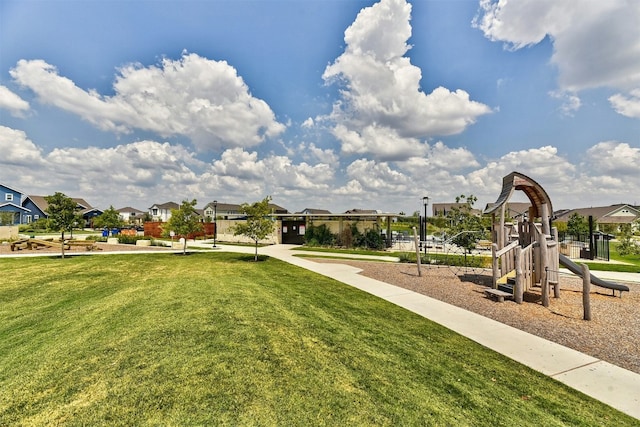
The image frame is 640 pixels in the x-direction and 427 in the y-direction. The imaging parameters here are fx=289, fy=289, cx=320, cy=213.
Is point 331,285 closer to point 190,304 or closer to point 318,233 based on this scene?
point 190,304

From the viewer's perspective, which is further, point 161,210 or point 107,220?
point 161,210

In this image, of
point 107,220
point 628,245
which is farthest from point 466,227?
point 107,220

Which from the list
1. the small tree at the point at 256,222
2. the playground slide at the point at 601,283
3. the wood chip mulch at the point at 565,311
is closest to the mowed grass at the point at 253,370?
the wood chip mulch at the point at 565,311

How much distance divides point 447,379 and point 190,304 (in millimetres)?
5279

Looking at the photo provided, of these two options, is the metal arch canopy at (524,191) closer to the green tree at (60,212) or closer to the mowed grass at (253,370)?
the mowed grass at (253,370)

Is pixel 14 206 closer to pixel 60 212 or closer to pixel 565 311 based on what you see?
pixel 60 212

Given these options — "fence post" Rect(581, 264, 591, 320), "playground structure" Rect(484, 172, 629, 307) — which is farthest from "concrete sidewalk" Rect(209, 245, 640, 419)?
"playground structure" Rect(484, 172, 629, 307)

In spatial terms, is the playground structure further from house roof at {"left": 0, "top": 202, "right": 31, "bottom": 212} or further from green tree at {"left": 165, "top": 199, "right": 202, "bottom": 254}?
house roof at {"left": 0, "top": 202, "right": 31, "bottom": 212}

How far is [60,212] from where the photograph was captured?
14.6 metres

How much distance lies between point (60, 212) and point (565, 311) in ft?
68.4

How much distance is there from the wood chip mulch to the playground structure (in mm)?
439

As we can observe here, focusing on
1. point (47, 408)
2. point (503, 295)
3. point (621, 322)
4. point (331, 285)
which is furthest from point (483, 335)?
point (47, 408)

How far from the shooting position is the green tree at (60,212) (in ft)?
47.2

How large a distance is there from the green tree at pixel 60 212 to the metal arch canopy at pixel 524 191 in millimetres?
19084
